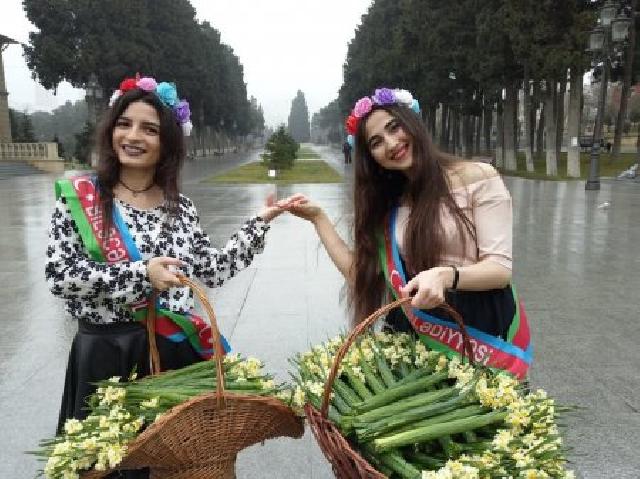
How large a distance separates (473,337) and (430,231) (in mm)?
350

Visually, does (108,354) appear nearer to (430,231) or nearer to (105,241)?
(105,241)

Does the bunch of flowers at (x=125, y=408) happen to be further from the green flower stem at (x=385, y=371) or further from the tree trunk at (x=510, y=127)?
the tree trunk at (x=510, y=127)

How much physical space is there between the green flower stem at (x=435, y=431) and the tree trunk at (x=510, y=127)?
2632 cm

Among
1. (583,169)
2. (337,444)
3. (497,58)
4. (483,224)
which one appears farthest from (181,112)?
(583,169)

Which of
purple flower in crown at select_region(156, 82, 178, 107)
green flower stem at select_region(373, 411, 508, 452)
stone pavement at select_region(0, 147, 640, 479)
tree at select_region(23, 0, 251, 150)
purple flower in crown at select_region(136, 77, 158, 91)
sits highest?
tree at select_region(23, 0, 251, 150)

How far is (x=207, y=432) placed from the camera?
1642mm

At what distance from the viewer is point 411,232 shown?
6.37 feet

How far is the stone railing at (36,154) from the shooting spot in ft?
109

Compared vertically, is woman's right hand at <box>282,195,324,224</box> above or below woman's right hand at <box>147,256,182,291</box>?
above

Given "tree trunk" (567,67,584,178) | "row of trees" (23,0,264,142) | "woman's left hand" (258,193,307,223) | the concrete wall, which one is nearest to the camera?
"woman's left hand" (258,193,307,223)

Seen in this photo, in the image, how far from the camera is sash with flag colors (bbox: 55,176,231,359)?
78.3 inches

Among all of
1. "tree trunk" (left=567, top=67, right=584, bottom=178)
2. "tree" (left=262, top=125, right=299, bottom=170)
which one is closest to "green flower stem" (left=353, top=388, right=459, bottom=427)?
"tree trunk" (left=567, top=67, right=584, bottom=178)

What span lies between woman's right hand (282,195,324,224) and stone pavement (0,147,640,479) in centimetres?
13

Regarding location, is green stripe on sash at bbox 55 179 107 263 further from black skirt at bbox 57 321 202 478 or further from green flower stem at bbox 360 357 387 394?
green flower stem at bbox 360 357 387 394
